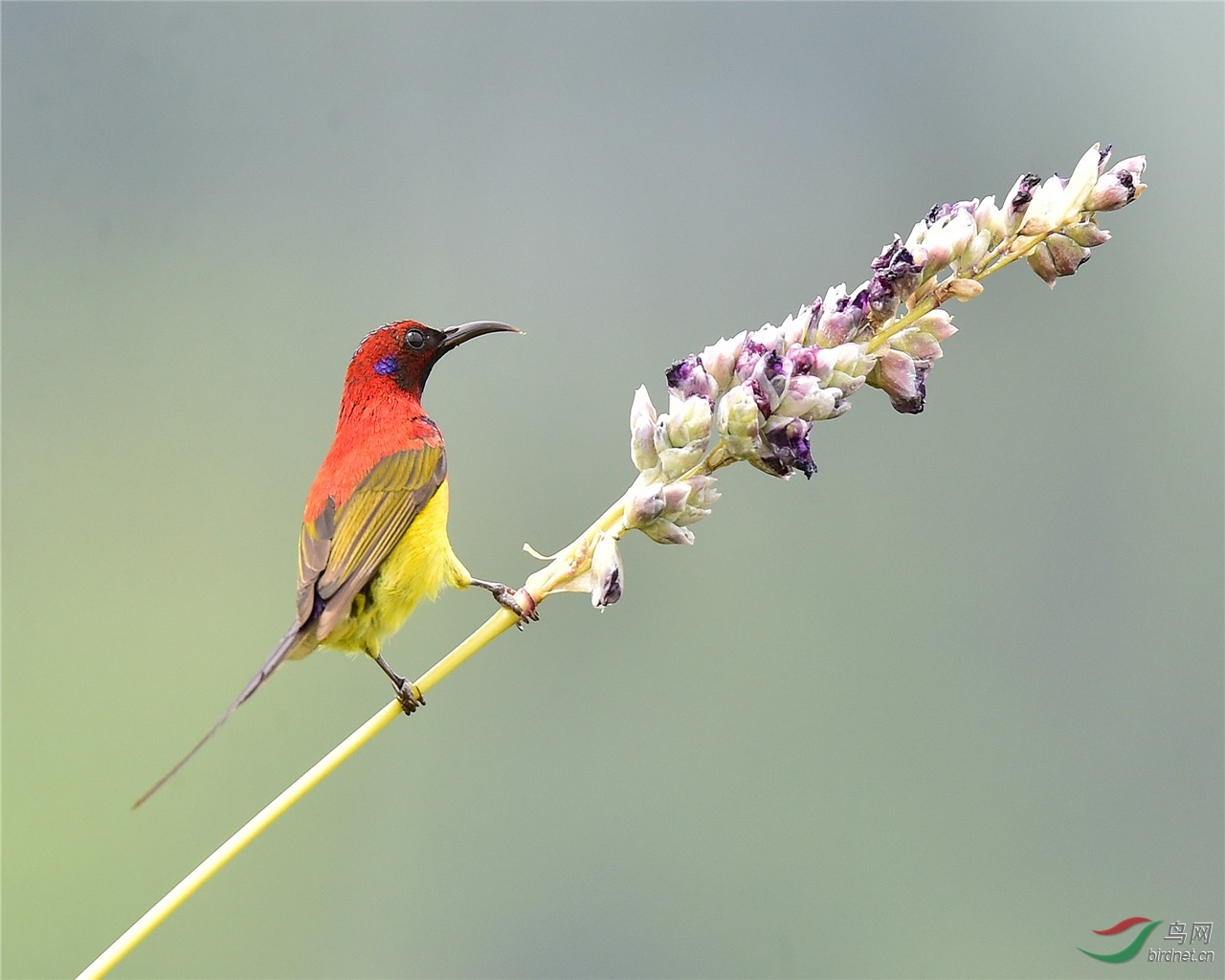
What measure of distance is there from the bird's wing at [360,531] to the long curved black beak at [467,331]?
338mm

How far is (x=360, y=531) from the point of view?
3547 mm

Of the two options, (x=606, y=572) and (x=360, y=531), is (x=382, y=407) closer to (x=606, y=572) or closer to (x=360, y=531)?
(x=360, y=531)

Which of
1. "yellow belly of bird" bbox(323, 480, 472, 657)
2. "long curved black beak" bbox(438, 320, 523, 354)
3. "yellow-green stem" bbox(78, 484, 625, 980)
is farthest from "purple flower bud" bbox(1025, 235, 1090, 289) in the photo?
"yellow belly of bird" bbox(323, 480, 472, 657)

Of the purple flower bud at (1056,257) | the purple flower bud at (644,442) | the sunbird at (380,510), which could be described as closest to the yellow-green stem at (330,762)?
the purple flower bud at (644,442)

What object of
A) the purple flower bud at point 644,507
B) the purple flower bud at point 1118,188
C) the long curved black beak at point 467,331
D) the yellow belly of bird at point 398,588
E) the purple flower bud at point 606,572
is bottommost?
the purple flower bud at point 1118,188

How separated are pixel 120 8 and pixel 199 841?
51822 millimetres

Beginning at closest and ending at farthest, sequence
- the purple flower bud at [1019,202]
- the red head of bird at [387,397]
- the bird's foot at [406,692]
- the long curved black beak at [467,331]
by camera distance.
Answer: the purple flower bud at [1019,202] < the bird's foot at [406,692] < the long curved black beak at [467,331] < the red head of bird at [387,397]

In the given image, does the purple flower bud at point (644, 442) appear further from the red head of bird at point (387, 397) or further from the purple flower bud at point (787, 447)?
the red head of bird at point (387, 397)

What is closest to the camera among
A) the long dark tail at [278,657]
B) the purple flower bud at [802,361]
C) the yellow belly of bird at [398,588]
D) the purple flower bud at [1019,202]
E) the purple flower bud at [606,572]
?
the long dark tail at [278,657]

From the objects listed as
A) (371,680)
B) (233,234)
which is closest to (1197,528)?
(371,680)

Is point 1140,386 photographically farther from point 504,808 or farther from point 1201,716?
point 504,808

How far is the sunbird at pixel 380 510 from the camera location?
11.1ft

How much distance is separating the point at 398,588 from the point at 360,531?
0.22 metres
